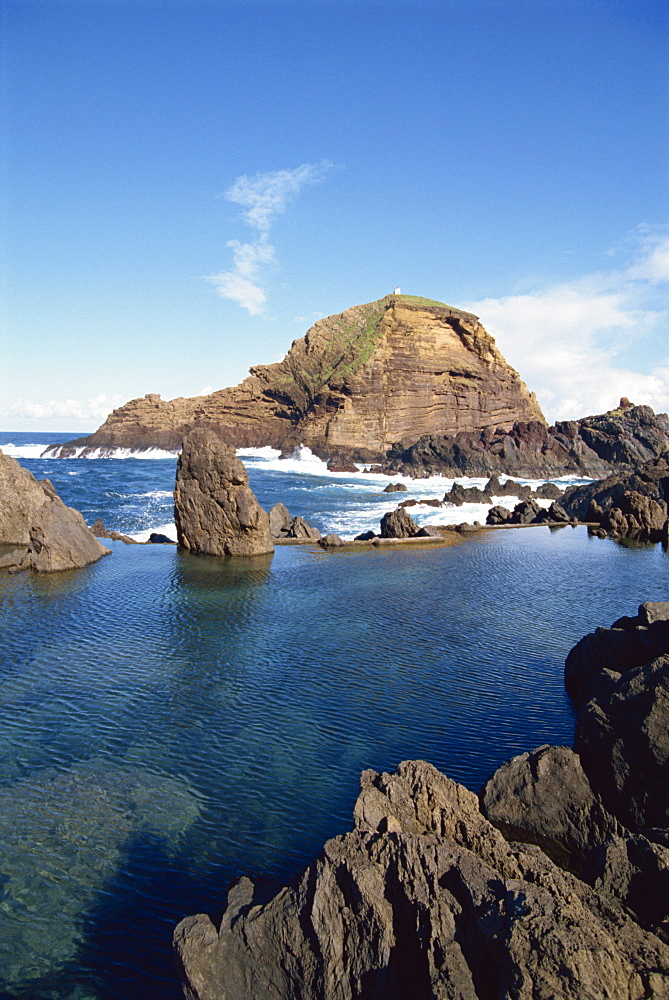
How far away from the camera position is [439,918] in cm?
585

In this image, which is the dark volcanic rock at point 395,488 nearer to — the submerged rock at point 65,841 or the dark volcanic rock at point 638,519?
→ the dark volcanic rock at point 638,519

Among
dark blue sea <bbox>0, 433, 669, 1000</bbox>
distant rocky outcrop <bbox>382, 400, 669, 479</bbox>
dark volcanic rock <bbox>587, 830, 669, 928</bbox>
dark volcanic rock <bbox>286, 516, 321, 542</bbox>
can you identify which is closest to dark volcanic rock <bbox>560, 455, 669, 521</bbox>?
dark blue sea <bbox>0, 433, 669, 1000</bbox>

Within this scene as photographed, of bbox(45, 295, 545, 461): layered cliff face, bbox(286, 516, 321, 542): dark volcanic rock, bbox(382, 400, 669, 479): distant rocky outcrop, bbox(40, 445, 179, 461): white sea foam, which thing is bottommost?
bbox(286, 516, 321, 542): dark volcanic rock

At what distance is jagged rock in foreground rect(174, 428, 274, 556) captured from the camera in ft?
107

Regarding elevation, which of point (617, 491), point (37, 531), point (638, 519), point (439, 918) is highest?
point (617, 491)

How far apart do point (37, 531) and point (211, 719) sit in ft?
62.8

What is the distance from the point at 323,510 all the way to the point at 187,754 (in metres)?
44.5

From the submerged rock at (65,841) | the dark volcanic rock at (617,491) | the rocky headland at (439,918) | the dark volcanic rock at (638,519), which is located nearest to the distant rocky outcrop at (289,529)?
the dark volcanic rock at (638,519)

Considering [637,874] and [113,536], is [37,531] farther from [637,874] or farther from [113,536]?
Result: [637,874]

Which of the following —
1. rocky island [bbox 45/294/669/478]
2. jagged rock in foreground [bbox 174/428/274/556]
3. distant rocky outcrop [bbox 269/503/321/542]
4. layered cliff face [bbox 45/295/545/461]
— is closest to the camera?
jagged rock in foreground [bbox 174/428/274/556]

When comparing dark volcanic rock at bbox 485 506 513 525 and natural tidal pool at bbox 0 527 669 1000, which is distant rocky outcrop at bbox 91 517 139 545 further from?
dark volcanic rock at bbox 485 506 513 525

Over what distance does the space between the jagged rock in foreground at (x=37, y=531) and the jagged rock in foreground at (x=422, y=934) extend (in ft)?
79.9

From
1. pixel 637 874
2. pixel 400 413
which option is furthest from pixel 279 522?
pixel 400 413

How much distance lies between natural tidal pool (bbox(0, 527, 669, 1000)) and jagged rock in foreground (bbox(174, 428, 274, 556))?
5.13 metres
